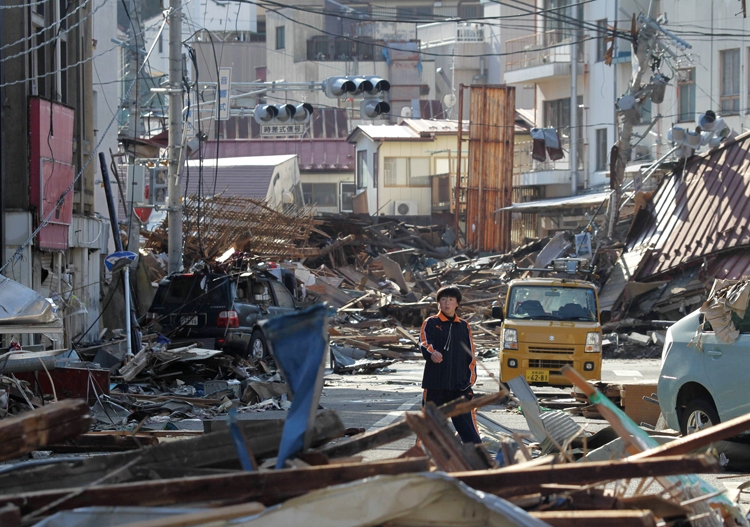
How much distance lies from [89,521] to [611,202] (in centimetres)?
2827

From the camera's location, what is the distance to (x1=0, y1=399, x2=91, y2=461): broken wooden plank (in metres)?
4.83

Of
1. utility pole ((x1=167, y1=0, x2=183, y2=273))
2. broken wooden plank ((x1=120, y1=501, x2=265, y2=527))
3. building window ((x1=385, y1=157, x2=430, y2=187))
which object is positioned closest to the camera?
broken wooden plank ((x1=120, y1=501, x2=265, y2=527))

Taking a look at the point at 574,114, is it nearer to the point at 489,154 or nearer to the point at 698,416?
the point at 489,154

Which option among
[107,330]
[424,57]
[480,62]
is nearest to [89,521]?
[107,330]

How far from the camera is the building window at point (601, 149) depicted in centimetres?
4591

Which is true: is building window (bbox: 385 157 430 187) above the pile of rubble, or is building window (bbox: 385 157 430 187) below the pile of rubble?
above

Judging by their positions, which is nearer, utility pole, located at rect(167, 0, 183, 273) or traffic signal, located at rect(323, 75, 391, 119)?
utility pole, located at rect(167, 0, 183, 273)

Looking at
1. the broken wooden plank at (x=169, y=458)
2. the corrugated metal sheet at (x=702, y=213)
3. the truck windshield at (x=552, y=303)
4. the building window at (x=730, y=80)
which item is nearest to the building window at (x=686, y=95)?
the building window at (x=730, y=80)

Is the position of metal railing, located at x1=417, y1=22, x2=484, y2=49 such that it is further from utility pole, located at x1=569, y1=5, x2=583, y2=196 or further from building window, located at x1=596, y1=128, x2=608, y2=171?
building window, located at x1=596, y1=128, x2=608, y2=171

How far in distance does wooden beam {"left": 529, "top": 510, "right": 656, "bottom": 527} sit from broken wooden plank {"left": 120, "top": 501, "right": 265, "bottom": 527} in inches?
50.3

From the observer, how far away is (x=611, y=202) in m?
31.1

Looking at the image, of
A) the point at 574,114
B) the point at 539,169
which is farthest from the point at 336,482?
the point at 539,169

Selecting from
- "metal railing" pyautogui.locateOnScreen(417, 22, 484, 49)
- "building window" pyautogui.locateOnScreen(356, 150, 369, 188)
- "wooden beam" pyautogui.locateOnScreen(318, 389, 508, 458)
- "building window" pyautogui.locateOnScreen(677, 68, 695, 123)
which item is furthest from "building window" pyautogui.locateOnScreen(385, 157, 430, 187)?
"wooden beam" pyautogui.locateOnScreen(318, 389, 508, 458)

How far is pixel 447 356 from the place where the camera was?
9.05 metres
